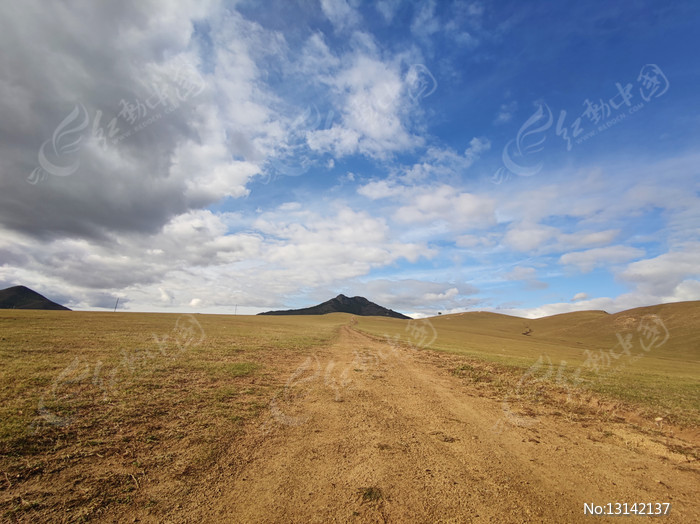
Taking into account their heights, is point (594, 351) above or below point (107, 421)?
below

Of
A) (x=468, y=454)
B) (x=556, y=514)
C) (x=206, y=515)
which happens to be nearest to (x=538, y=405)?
(x=468, y=454)

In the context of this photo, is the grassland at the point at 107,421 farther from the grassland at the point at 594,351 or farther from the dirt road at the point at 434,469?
the grassland at the point at 594,351

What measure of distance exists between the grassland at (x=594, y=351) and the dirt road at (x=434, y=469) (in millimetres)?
6160

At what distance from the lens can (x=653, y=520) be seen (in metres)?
5.91

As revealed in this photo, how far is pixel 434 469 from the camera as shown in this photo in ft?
23.5

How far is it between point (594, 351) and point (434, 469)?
92.0 m

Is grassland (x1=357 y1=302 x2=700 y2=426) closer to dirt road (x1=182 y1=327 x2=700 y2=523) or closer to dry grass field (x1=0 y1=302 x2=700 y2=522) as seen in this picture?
dry grass field (x1=0 y1=302 x2=700 y2=522)

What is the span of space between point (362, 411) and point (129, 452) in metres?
7.07

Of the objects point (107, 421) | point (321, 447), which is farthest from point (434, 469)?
point (107, 421)

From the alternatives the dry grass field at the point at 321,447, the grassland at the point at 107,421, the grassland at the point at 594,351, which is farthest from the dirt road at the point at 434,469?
the grassland at the point at 594,351

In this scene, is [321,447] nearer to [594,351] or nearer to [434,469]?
[434,469]

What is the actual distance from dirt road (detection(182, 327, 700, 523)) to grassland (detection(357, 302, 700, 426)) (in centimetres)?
616

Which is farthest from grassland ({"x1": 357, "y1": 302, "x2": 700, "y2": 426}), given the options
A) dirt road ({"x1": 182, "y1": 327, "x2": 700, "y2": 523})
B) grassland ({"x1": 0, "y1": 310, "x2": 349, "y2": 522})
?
grassland ({"x1": 0, "y1": 310, "x2": 349, "y2": 522})

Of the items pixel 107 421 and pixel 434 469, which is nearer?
pixel 434 469
